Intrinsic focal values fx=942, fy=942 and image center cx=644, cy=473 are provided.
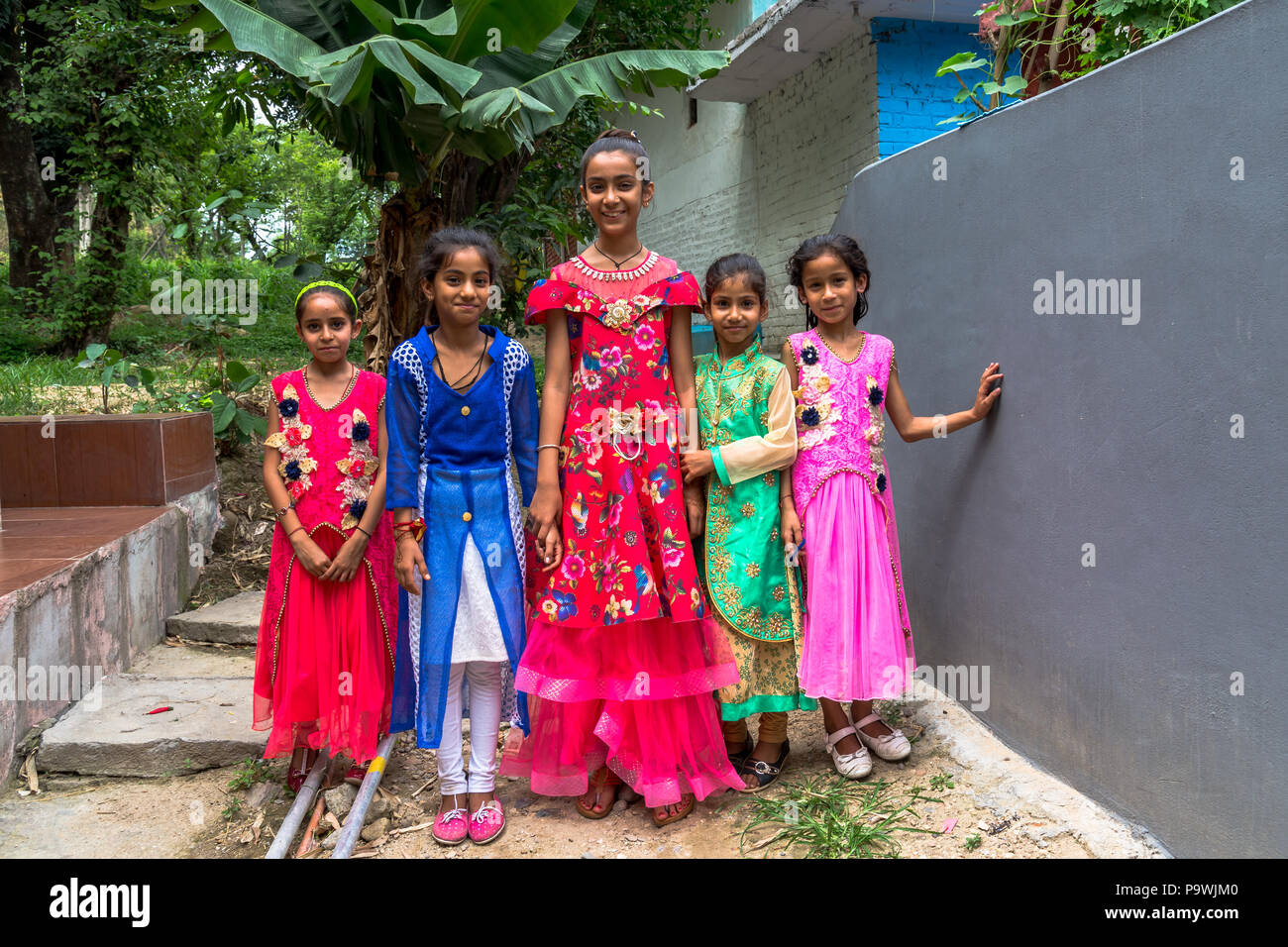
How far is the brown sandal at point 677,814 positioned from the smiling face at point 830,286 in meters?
1.53

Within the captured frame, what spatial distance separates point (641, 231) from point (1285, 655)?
39.1 ft

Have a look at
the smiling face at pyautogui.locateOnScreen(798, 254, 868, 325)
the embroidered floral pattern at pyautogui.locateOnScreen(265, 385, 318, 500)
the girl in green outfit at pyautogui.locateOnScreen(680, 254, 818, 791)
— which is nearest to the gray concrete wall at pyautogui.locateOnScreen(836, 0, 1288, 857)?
the smiling face at pyautogui.locateOnScreen(798, 254, 868, 325)

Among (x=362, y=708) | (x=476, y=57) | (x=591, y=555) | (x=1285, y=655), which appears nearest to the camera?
(x=1285, y=655)

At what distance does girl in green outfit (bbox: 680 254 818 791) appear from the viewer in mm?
2840

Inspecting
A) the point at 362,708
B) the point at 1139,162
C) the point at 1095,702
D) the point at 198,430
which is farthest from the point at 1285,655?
the point at 198,430

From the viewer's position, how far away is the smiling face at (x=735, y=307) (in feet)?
9.35

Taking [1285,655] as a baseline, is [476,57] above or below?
above

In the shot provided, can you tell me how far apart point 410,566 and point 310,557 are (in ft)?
1.53

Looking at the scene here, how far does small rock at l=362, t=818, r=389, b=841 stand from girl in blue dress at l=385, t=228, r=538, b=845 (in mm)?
195

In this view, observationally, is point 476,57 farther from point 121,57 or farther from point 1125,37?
point 121,57

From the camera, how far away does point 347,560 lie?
2941 millimetres

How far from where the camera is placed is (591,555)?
2.66 meters

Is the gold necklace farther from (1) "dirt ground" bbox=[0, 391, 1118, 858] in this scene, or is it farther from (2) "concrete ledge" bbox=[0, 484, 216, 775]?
(1) "dirt ground" bbox=[0, 391, 1118, 858]

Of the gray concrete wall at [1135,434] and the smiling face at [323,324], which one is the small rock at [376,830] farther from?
the gray concrete wall at [1135,434]
